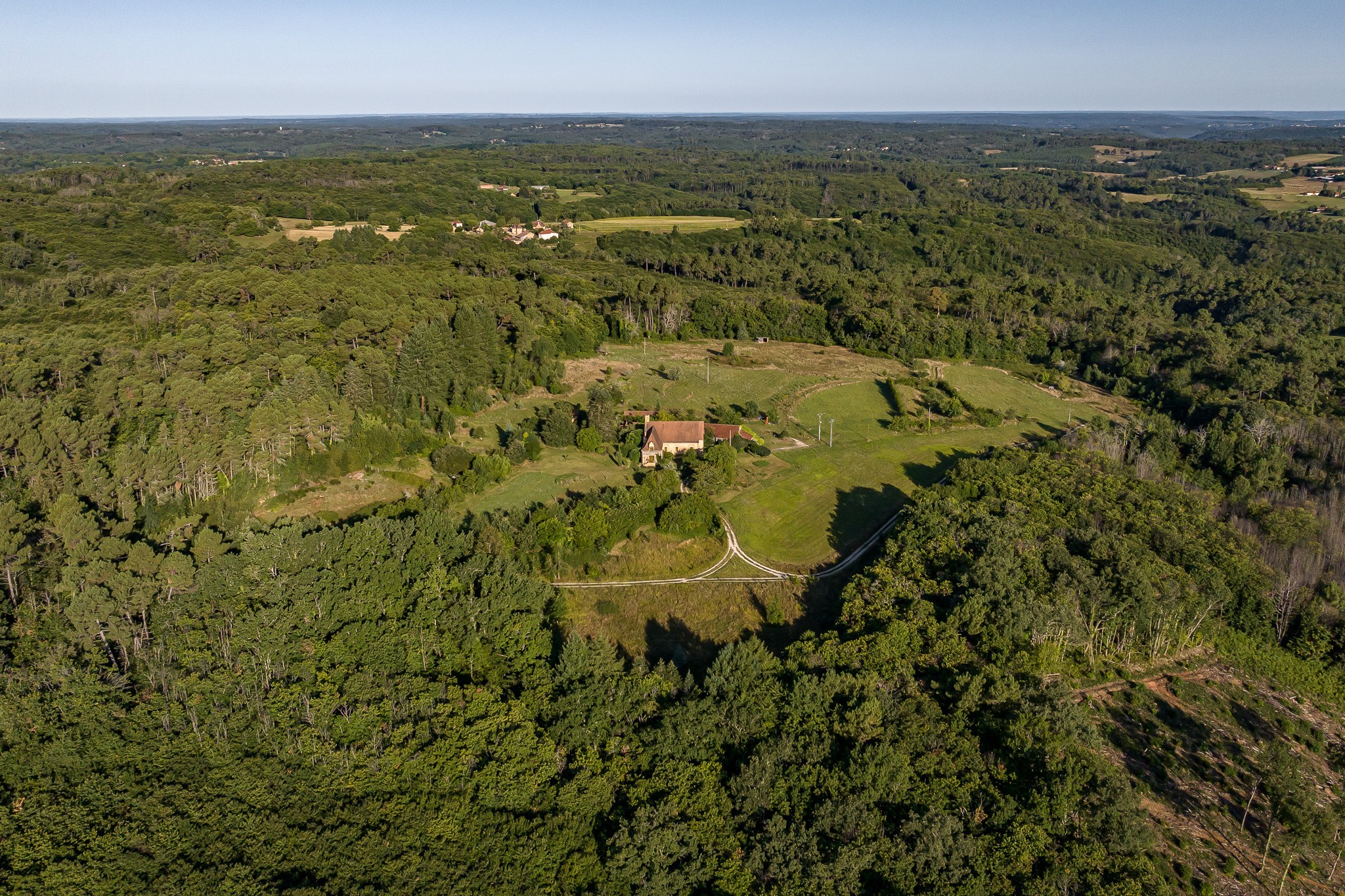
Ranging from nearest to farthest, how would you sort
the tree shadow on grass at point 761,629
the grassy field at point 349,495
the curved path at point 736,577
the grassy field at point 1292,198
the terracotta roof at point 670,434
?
the tree shadow on grass at point 761,629 → the curved path at point 736,577 → the grassy field at point 349,495 → the terracotta roof at point 670,434 → the grassy field at point 1292,198

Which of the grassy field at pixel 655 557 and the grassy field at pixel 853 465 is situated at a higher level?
the grassy field at pixel 853 465

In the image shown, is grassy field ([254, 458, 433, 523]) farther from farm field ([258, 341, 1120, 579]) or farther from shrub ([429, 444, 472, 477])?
shrub ([429, 444, 472, 477])

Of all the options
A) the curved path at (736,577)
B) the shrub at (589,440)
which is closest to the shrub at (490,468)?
the shrub at (589,440)

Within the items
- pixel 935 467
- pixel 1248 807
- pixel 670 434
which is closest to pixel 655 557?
pixel 670 434

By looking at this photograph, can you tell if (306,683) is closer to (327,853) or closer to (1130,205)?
(327,853)

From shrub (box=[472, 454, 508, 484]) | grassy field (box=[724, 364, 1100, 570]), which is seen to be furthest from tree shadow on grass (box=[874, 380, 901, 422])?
shrub (box=[472, 454, 508, 484])

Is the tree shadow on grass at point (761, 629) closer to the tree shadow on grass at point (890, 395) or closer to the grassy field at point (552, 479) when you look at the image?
the grassy field at point (552, 479)
